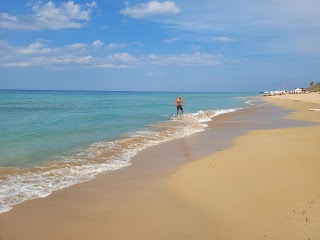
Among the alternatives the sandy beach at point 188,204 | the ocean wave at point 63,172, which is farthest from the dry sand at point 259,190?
the ocean wave at point 63,172

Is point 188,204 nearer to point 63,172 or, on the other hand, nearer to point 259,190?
point 259,190

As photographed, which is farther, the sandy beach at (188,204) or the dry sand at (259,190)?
the dry sand at (259,190)

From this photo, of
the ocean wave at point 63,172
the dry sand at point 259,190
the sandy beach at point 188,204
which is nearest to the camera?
the sandy beach at point 188,204

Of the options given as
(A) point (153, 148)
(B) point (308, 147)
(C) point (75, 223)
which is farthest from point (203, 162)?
(C) point (75, 223)

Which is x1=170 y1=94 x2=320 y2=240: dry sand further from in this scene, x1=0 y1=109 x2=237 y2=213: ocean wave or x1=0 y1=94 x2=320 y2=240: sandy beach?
x1=0 y1=109 x2=237 y2=213: ocean wave

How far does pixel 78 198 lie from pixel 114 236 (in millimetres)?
1932

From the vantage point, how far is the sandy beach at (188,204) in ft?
15.4

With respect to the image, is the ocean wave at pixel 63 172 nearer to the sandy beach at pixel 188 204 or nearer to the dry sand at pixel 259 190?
the sandy beach at pixel 188 204

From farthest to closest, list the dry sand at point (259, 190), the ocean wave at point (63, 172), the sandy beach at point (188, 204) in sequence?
the ocean wave at point (63, 172)
the dry sand at point (259, 190)
the sandy beach at point (188, 204)

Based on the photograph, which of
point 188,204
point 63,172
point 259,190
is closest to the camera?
point 188,204

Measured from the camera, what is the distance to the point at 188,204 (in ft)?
19.1

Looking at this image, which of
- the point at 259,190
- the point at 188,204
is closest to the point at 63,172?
the point at 188,204

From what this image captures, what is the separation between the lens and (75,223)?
500 cm

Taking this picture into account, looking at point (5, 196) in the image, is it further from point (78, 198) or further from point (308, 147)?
point (308, 147)
